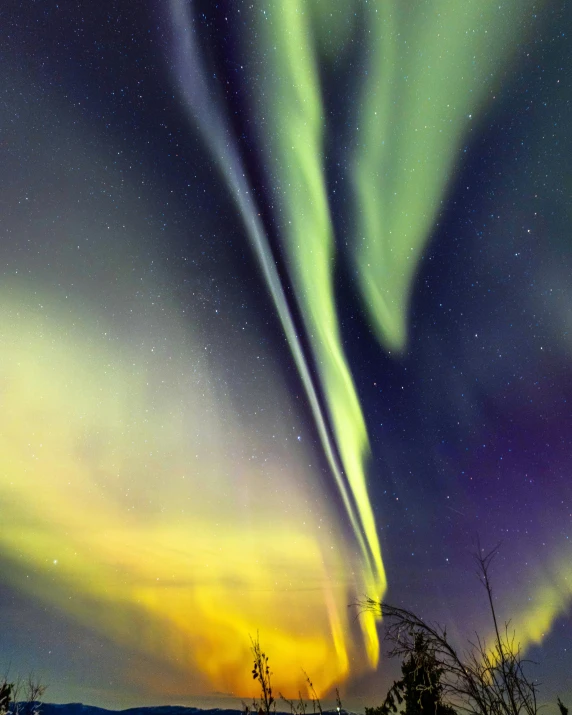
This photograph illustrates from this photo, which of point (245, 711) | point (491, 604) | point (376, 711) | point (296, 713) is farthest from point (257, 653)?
point (491, 604)

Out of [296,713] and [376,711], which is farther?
[296,713]

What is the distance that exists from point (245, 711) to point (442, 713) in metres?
17.0

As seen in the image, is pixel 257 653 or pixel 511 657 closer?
pixel 511 657

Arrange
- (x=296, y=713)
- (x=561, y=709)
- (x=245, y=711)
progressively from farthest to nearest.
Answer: (x=296, y=713) → (x=245, y=711) → (x=561, y=709)

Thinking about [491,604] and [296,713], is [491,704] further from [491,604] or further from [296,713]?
[296,713]

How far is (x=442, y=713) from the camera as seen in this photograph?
20969 mm

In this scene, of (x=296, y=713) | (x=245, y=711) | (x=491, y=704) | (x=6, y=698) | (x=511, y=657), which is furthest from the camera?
(x=296, y=713)

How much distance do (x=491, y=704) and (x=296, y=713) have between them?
48.0 m

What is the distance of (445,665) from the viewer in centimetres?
707

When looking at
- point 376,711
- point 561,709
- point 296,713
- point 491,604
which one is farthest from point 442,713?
point 296,713

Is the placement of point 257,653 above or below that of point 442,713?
above

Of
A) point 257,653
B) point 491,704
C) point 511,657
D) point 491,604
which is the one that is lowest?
point 491,704

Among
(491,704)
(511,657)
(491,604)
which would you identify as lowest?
(491,704)

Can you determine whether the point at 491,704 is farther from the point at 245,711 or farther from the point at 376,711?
the point at 245,711
